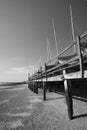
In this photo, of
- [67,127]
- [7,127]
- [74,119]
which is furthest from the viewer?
[74,119]

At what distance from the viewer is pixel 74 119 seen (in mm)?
4062

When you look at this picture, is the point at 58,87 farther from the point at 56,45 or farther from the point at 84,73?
the point at 56,45

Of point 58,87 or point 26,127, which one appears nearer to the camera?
point 26,127

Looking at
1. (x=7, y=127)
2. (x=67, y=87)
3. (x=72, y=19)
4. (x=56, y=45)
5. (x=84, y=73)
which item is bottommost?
(x=7, y=127)

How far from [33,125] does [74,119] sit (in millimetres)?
1728

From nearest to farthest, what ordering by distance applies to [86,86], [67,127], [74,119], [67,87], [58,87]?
[67,127], [74,119], [67,87], [86,86], [58,87]

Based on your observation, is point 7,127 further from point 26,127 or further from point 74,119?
point 74,119

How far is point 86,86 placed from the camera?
1081 centimetres

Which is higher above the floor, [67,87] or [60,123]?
[67,87]

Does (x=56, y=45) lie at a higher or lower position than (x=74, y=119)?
higher

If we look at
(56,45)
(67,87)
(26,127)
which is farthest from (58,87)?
(56,45)

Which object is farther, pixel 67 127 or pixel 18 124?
pixel 18 124

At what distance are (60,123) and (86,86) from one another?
26.6 ft

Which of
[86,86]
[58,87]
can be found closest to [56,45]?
[58,87]
